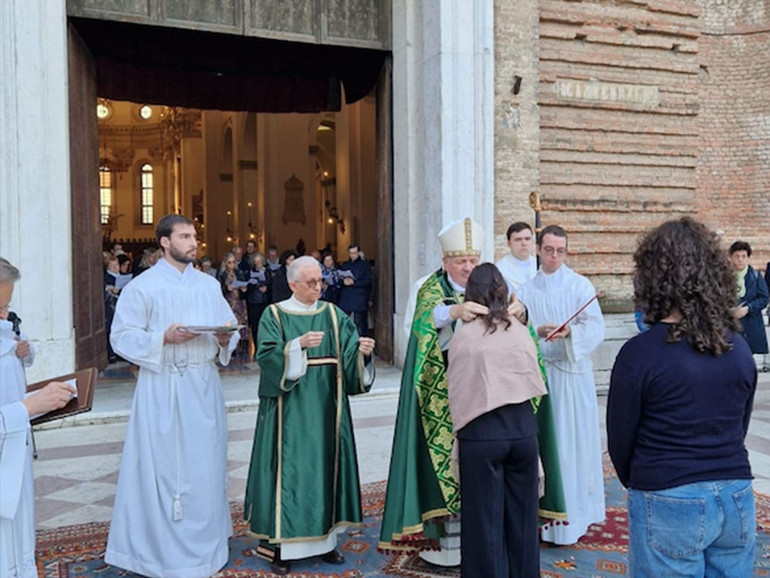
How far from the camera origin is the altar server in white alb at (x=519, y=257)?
563 cm

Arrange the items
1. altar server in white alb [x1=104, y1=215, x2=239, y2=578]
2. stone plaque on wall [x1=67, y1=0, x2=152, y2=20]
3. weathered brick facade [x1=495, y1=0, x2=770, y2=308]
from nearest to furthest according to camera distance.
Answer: altar server in white alb [x1=104, y1=215, x2=239, y2=578], stone plaque on wall [x1=67, y1=0, x2=152, y2=20], weathered brick facade [x1=495, y1=0, x2=770, y2=308]

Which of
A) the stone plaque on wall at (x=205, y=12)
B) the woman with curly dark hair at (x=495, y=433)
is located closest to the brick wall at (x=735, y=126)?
the stone plaque on wall at (x=205, y=12)

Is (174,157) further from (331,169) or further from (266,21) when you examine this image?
(266,21)

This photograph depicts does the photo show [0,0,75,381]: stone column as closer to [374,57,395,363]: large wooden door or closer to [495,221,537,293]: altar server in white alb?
[374,57,395,363]: large wooden door

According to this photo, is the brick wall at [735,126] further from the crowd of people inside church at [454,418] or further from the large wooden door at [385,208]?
the crowd of people inside church at [454,418]

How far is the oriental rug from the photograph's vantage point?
14.0ft

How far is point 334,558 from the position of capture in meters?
4.40

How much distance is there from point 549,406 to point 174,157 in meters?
33.0

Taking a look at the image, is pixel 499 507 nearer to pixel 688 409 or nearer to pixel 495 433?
pixel 495 433

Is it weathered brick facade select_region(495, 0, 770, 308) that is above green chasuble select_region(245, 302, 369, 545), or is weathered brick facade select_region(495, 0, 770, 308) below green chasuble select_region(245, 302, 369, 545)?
above

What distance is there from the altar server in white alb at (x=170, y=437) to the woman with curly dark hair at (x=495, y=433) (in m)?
1.58

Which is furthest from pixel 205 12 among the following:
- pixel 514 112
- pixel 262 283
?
pixel 262 283

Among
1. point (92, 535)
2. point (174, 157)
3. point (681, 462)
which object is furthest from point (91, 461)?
point (174, 157)

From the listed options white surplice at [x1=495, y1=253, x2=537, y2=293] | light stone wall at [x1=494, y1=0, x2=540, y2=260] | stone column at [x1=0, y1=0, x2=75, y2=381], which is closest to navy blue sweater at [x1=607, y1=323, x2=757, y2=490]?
white surplice at [x1=495, y1=253, x2=537, y2=293]
